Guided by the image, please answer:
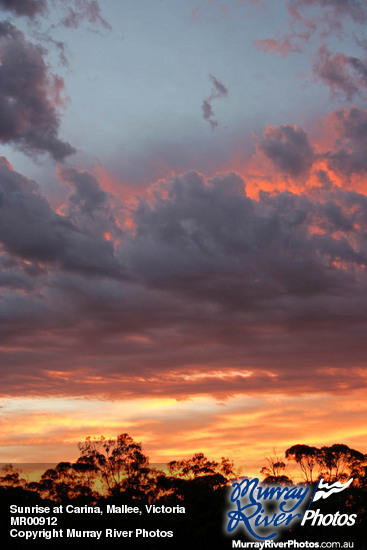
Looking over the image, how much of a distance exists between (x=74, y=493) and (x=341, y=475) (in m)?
38.9

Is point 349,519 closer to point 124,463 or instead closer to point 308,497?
point 308,497

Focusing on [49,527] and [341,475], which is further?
[341,475]

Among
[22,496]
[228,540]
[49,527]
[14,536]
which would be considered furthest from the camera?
[22,496]

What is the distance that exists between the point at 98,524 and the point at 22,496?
11715 mm

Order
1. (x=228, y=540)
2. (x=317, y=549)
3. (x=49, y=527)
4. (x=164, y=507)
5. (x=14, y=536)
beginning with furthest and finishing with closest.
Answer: (x=164, y=507) → (x=49, y=527) → (x=14, y=536) → (x=228, y=540) → (x=317, y=549)

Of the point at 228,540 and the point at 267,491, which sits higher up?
the point at 267,491

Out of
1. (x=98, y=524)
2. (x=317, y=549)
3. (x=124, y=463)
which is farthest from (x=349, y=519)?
(x=124, y=463)

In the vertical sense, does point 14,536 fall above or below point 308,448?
below

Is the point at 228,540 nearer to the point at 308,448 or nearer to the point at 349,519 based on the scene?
the point at 349,519

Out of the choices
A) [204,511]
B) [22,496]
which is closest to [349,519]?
[204,511]

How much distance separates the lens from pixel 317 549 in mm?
43625

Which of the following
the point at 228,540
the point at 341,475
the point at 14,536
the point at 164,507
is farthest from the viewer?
the point at 341,475

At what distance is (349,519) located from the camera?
45844 millimetres

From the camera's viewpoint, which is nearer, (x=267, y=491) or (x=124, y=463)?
(x=267, y=491)
